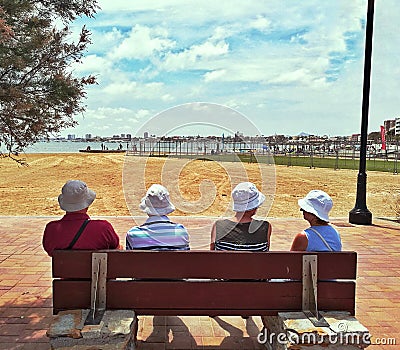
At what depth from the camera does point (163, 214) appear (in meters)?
3.19

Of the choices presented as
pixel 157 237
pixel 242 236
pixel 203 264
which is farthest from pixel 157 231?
pixel 242 236

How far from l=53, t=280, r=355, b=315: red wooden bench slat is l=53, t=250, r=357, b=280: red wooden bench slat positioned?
0.07 m

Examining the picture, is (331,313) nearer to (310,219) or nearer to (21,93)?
(310,219)

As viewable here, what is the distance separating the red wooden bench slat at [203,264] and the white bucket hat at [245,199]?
1.66 ft

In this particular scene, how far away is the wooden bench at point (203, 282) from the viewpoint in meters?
2.80

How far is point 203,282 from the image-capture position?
2.88 metres

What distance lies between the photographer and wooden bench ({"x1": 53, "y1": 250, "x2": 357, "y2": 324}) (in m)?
2.80

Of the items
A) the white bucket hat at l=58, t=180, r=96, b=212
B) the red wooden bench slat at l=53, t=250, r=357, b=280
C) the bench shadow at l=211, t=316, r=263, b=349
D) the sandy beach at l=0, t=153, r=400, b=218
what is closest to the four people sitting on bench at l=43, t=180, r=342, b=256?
the white bucket hat at l=58, t=180, r=96, b=212

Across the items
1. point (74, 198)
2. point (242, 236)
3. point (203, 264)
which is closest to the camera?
point (203, 264)

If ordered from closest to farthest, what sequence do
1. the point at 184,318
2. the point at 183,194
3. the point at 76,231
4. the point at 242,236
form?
1. the point at 76,231
2. the point at 242,236
3. the point at 184,318
4. the point at 183,194

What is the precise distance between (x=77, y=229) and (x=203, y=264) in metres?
0.89

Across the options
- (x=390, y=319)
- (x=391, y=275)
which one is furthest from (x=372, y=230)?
(x=390, y=319)

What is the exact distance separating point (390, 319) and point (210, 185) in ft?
44.9

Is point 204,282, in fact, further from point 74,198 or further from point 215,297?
point 74,198
